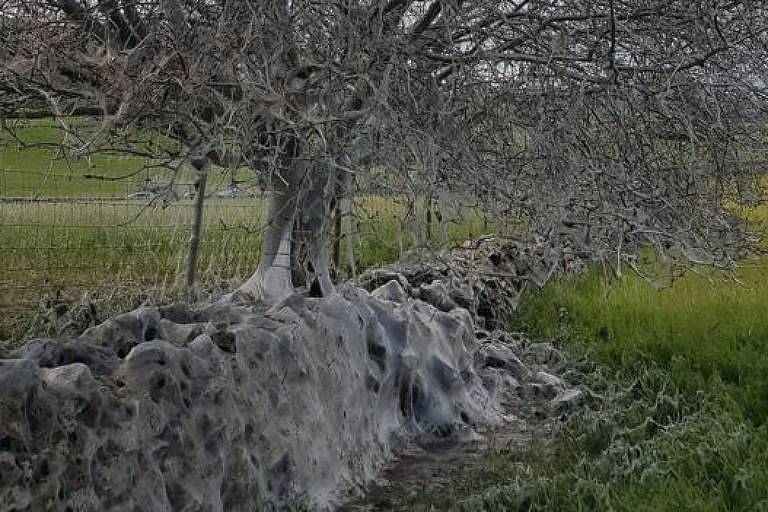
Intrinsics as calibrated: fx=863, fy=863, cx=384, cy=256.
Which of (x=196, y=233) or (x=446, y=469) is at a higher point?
(x=196, y=233)

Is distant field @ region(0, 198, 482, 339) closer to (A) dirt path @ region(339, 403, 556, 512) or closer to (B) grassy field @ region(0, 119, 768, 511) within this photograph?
(B) grassy field @ region(0, 119, 768, 511)

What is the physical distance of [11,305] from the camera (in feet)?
22.9

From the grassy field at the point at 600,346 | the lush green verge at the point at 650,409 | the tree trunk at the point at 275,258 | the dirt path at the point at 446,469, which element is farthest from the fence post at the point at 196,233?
the lush green verge at the point at 650,409

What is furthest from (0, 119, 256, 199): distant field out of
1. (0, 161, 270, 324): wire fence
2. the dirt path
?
the dirt path

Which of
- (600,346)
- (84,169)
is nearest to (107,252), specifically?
(84,169)

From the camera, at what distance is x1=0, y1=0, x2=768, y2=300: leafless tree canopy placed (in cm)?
362

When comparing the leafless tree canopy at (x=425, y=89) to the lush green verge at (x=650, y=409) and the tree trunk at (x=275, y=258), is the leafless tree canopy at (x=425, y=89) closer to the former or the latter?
the tree trunk at (x=275, y=258)

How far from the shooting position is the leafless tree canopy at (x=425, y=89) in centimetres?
362

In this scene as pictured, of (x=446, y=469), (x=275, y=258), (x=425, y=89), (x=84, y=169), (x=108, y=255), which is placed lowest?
(x=446, y=469)

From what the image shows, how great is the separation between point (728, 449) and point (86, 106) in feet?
11.9

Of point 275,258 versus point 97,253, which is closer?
point 275,258

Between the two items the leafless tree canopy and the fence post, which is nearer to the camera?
the leafless tree canopy

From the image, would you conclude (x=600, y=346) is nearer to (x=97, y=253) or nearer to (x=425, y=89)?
(x=425, y=89)

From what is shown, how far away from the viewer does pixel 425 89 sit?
4129 millimetres
